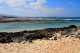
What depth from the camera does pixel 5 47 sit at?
442 inches

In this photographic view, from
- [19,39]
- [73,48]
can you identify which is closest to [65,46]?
[73,48]

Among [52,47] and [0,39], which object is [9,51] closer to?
[52,47]

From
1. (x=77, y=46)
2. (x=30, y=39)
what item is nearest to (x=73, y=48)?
(x=77, y=46)

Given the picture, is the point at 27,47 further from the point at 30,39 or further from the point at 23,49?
the point at 30,39

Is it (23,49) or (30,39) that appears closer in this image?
(23,49)

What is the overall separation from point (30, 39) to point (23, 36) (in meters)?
0.83

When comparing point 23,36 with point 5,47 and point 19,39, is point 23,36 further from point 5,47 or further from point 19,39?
point 5,47

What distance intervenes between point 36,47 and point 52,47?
81cm

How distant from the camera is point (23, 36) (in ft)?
48.9

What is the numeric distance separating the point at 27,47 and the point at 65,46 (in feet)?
6.15

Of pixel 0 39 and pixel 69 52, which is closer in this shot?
pixel 69 52

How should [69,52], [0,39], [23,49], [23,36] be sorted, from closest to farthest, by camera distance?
1. [69,52]
2. [23,49]
3. [0,39]
4. [23,36]

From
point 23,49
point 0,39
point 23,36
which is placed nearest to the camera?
point 23,49

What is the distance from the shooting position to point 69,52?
33.4ft
